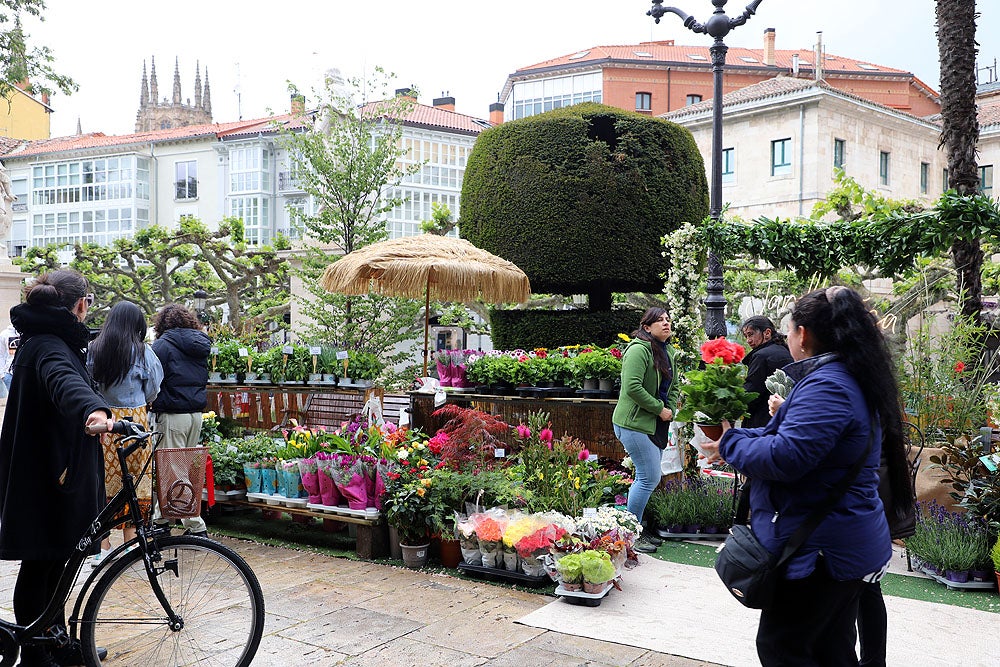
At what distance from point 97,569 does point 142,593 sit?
21 cm

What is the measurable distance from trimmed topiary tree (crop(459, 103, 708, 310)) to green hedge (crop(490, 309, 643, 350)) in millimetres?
440

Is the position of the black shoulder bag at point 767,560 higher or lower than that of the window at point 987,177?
lower

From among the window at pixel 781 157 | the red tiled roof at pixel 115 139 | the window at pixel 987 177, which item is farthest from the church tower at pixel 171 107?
the window at pixel 987 177

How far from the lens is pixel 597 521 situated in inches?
199

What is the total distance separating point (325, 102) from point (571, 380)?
9.61 metres

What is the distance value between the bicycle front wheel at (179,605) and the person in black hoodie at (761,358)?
11.4ft

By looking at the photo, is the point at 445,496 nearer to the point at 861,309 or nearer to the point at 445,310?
the point at 861,309

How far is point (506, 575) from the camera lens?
512cm

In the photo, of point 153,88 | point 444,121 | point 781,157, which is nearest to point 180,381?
point 781,157

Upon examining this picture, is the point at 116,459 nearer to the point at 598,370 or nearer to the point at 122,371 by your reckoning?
the point at 122,371

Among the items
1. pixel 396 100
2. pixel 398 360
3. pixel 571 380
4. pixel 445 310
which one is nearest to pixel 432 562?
pixel 571 380

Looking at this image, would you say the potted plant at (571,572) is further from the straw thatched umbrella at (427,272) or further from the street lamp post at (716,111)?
the street lamp post at (716,111)

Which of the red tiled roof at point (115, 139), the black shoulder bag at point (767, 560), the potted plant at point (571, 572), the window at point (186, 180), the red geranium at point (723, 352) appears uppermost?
the red tiled roof at point (115, 139)

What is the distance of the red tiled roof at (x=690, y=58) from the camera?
45.4m
